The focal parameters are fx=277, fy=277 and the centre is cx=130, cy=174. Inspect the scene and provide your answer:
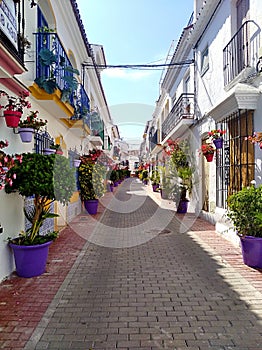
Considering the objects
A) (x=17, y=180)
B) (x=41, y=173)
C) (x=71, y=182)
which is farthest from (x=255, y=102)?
(x=17, y=180)

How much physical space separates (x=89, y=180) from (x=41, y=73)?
6.12 metres

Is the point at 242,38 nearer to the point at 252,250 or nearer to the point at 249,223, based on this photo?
the point at 249,223

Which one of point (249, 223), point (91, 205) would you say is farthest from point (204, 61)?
point (91, 205)

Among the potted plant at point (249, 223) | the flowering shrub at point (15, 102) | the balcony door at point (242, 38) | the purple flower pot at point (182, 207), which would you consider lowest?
the purple flower pot at point (182, 207)

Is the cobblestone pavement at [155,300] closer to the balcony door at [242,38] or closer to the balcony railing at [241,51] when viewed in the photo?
the balcony railing at [241,51]

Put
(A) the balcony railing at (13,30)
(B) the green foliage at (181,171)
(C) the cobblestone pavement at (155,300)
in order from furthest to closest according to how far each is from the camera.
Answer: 1. (B) the green foliage at (181,171)
2. (A) the balcony railing at (13,30)
3. (C) the cobblestone pavement at (155,300)

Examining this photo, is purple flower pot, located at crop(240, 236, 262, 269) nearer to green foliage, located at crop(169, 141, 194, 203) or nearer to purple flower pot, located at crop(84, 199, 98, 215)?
green foliage, located at crop(169, 141, 194, 203)

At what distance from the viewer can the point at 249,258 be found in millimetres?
5262

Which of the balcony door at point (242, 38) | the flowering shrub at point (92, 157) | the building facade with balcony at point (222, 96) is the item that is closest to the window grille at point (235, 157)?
the building facade with balcony at point (222, 96)

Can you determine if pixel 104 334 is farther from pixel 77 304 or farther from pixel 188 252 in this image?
pixel 188 252

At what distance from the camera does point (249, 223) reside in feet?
16.9

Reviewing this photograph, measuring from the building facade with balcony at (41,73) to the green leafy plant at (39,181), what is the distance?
35 centimetres

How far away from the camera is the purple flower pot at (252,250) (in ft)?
16.6

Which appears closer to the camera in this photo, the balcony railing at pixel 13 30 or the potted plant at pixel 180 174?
the balcony railing at pixel 13 30
